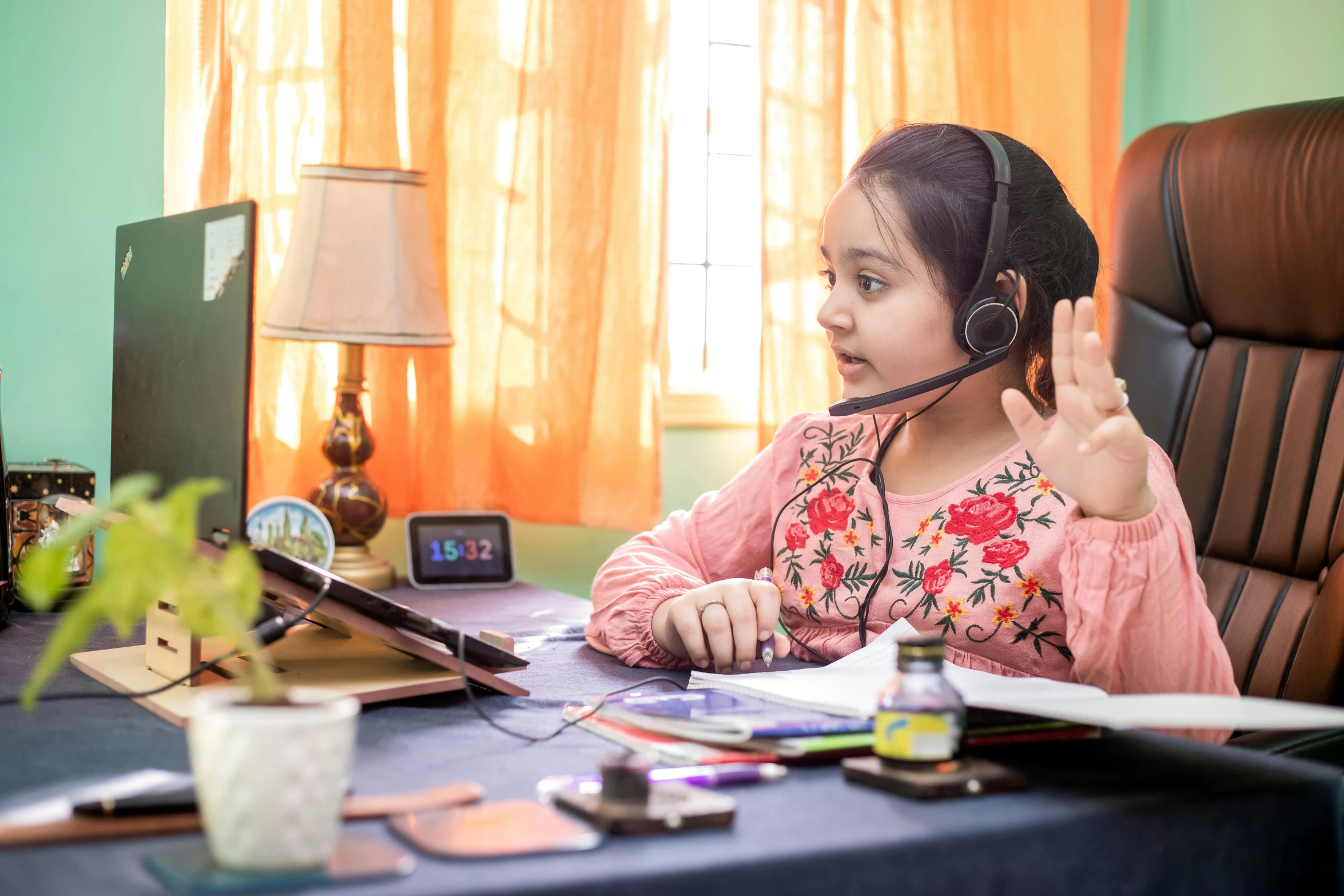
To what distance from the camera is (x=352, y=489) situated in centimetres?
156

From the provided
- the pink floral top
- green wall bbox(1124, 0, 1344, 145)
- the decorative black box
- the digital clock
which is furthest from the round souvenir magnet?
green wall bbox(1124, 0, 1344, 145)

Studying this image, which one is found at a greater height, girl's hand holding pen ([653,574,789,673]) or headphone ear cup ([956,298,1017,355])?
headphone ear cup ([956,298,1017,355])

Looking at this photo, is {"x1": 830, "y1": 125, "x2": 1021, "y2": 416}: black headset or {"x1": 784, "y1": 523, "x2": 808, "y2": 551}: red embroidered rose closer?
{"x1": 830, "y1": 125, "x2": 1021, "y2": 416}: black headset

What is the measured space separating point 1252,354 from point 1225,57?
3.86ft

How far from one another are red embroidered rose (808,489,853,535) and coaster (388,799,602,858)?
67 centimetres

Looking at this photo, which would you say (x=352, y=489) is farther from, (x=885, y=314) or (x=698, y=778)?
(x=698, y=778)

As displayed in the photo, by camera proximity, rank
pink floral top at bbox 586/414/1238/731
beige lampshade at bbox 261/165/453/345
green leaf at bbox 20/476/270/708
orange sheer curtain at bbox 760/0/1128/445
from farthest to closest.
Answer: orange sheer curtain at bbox 760/0/1128/445 < beige lampshade at bbox 261/165/453/345 < pink floral top at bbox 586/414/1238/731 < green leaf at bbox 20/476/270/708

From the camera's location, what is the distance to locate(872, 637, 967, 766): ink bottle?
1.90 ft

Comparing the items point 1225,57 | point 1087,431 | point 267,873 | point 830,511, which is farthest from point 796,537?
point 1225,57

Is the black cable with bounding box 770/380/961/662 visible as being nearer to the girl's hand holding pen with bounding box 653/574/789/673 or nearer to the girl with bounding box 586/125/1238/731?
the girl with bounding box 586/125/1238/731

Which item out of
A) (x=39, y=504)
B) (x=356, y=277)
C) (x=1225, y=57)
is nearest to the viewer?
(x=39, y=504)

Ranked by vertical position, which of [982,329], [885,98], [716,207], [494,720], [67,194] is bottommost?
[494,720]

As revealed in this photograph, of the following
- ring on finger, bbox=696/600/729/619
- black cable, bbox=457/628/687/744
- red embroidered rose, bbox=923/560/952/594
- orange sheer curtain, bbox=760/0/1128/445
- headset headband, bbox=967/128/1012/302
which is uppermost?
orange sheer curtain, bbox=760/0/1128/445

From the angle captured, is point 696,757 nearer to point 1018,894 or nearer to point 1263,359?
point 1018,894
